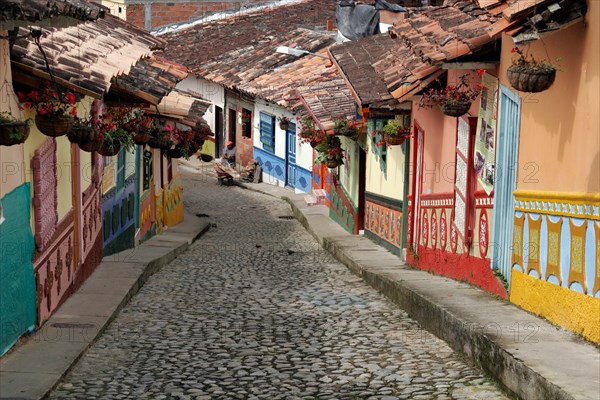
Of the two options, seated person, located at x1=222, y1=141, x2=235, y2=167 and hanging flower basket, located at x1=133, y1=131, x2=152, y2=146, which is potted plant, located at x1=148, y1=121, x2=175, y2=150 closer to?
hanging flower basket, located at x1=133, y1=131, x2=152, y2=146

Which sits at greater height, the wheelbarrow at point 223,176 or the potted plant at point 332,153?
the potted plant at point 332,153

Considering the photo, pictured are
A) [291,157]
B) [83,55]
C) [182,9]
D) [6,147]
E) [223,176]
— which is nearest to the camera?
[6,147]

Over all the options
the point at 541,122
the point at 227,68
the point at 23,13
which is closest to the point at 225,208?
the point at 227,68

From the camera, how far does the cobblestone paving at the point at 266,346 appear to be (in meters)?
8.66

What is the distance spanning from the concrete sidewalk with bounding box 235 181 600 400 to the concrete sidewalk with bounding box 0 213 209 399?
10.9 feet

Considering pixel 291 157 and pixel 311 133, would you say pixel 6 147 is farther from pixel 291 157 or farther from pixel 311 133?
pixel 291 157

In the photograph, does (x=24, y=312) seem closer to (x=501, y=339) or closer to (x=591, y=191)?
(x=501, y=339)

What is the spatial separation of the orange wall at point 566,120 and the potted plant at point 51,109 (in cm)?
428

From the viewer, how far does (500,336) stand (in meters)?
8.84

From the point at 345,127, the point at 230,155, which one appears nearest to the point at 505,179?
the point at 345,127

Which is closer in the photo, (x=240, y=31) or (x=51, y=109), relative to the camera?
(x=51, y=109)

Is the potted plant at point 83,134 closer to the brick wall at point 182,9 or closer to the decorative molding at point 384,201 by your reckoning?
the decorative molding at point 384,201

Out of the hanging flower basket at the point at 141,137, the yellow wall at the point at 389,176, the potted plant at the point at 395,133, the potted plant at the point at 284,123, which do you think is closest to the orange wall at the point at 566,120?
the potted plant at the point at 395,133

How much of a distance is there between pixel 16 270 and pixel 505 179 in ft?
16.2
